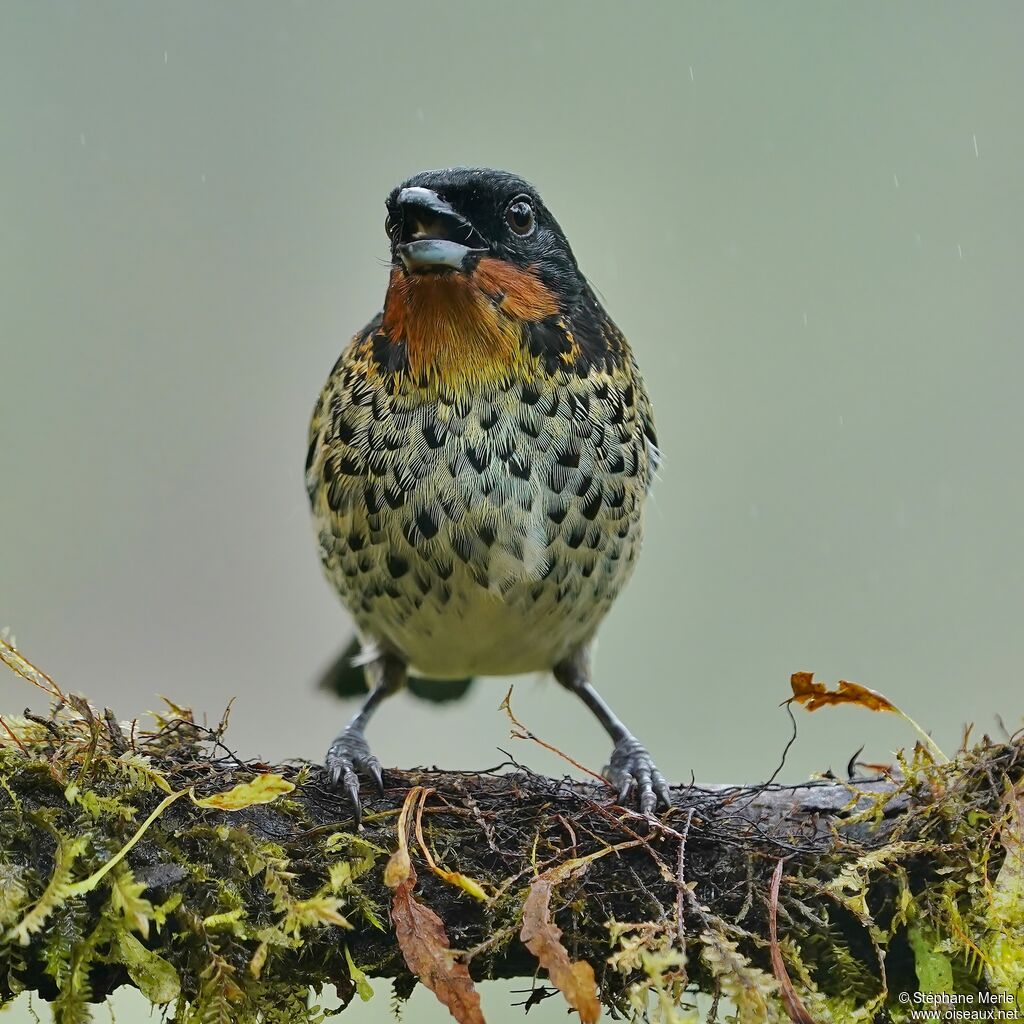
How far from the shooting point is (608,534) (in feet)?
11.2

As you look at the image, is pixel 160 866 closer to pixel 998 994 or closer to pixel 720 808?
pixel 720 808

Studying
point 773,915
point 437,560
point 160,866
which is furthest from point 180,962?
point 437,560

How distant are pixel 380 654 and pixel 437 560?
0.74m

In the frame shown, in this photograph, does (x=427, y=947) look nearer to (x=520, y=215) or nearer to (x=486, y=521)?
(x=486, y=521)

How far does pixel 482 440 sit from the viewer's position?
3197 mm

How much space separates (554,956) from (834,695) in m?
0.96

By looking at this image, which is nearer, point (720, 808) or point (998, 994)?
point (998, 994)

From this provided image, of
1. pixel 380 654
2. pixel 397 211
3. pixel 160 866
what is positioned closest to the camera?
pixel 160 866

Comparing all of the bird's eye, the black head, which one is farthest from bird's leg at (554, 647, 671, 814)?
the bird's eye

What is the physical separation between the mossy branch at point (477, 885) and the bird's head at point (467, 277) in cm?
114

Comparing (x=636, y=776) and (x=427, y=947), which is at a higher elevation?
(x=636, y=776)

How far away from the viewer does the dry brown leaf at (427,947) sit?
2.05 m

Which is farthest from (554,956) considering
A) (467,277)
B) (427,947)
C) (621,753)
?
(467,277)

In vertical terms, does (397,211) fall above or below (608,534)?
above
